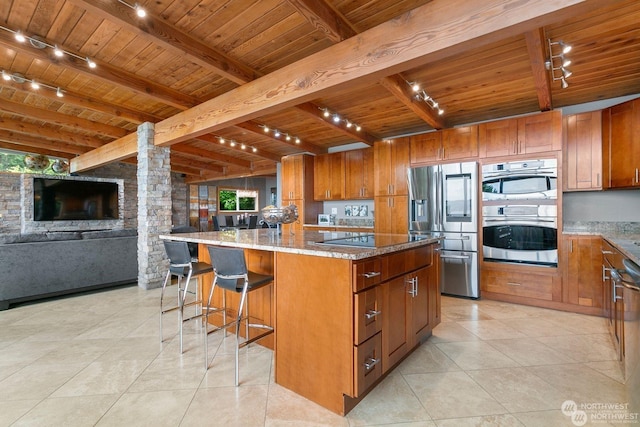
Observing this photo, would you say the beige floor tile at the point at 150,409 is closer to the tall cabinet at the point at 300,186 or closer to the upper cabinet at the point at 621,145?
the tall cabinet at the point at 300,186

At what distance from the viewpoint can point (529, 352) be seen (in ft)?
7.76

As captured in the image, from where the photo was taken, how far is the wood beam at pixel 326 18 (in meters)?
2.00

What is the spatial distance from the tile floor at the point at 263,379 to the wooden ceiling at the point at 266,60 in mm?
2228

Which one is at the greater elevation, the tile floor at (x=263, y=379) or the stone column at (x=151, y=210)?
the stone column at (x=151, y=210)

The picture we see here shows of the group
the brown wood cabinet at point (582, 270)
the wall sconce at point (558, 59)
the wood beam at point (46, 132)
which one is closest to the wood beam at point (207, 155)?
the wood beam at point (46, 132)

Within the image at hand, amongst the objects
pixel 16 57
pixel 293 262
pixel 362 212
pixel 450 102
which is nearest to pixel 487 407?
pixel 293 262

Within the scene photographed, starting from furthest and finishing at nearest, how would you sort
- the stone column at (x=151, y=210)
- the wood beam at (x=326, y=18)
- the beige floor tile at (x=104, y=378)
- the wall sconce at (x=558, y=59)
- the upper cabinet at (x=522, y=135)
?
the stone column at (x=151, y=210) → the upper cabinet at (x=522, y=135) → the wall sconce at (x=558, y=59) → the wood beam at (x=326, y=18) → the beige floor tile at (x=104, y=378)

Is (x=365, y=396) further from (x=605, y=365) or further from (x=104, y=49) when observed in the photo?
(x=104, y=49)

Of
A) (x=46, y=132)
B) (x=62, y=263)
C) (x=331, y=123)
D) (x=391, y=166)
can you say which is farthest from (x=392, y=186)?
(x=46, y=132)

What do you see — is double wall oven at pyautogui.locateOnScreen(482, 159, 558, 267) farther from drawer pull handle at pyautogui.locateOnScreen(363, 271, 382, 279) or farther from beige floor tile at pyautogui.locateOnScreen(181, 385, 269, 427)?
beige floor tile at pyautogui.locateOnScreen(181, 385, 269, 427)

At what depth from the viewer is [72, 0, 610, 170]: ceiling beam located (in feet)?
5.50

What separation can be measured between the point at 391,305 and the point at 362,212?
3.80 metres

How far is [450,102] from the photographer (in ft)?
12.3

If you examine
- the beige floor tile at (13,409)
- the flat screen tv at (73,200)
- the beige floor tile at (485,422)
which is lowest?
the beige floor tile at (485,422)
